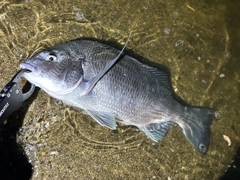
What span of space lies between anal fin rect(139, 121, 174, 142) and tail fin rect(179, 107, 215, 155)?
137 millimetres

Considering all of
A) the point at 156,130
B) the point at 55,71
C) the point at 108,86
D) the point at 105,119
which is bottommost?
the point at 156,130

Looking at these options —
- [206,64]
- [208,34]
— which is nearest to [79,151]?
[206,64]

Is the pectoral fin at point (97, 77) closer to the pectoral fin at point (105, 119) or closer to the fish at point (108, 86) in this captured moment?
the fish at point (108, 86)

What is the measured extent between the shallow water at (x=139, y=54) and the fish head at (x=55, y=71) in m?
0.50

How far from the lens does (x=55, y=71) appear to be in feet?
7.93

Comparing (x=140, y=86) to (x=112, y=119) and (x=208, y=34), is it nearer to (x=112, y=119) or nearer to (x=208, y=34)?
(x=112, y=119)

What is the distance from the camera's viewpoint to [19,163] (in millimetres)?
2742

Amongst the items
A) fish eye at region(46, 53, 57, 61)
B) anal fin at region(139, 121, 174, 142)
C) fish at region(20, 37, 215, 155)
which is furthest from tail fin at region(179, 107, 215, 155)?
fish eye at region(46, 53, 57, 61)

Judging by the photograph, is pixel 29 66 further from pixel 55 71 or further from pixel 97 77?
pixel 97 77

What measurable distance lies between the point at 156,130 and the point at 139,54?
82 centimetres

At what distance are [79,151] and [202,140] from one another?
111 cm

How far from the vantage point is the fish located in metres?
2.43

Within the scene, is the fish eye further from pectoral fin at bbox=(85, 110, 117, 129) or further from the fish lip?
pectoral fin at bbox=(85, 110, 117, 129)

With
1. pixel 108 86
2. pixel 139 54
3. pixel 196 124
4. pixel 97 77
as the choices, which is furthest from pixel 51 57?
pixel 196 124
